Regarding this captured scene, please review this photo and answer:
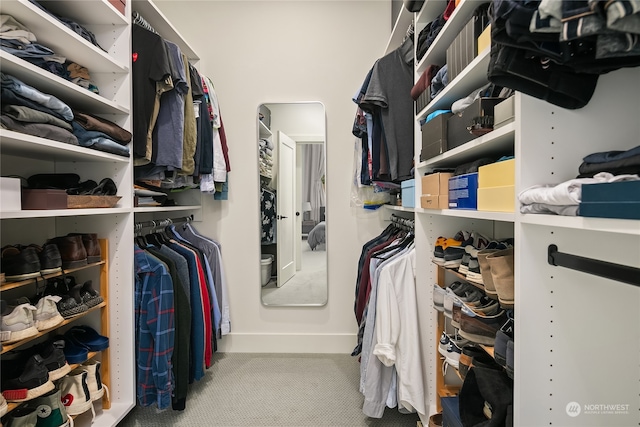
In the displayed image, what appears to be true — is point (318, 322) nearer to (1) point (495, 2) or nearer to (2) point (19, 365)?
(2) point (19, 365)

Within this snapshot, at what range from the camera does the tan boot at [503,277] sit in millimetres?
926

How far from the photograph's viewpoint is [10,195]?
1068 millimetres

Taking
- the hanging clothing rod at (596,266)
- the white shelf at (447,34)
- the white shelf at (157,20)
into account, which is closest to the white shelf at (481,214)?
the hanging clothing rod at (596,266)

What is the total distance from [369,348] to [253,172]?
1.58 m

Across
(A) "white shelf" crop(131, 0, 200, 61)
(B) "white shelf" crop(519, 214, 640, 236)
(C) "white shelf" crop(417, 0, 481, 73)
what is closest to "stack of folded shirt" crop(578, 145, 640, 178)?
(B) "white shelf" crop(519, 214, 640, 236)

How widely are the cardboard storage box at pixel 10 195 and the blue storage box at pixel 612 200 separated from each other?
5.00 ft

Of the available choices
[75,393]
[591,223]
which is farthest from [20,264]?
[591,223]

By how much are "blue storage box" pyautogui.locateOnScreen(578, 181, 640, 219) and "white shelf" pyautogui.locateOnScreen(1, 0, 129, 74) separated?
162 centimetres

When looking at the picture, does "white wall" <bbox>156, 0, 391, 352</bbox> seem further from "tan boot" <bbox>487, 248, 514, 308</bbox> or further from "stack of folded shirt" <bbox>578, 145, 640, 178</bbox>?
"stack of folded shirt" <bbox>578, 145, 640, 178</bbox>

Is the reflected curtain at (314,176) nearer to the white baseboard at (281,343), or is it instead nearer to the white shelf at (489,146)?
A: the white baseboard at (281,343)

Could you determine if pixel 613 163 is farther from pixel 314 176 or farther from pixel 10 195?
pixel 314 176

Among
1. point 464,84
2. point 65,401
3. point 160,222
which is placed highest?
point 464,84

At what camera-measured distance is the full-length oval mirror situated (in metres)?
2.61

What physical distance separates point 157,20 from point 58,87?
0.93 meters
